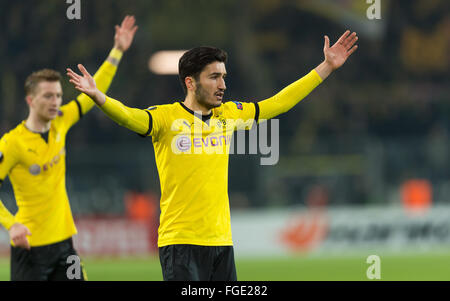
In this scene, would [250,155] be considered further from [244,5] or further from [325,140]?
[244,5]

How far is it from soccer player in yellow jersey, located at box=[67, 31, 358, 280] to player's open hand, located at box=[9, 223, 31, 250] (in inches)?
55.3

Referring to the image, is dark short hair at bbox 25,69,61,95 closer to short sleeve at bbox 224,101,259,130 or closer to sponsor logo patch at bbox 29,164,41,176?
sponsor logo patch at bbox 29,164,41,176

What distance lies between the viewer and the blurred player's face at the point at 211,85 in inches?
237

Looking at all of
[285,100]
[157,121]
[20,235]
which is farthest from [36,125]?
[285,100]

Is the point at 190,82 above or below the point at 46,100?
below

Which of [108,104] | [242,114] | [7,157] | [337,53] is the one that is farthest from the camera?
[7,157]

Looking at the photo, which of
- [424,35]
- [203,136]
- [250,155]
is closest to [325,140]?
[250,155]

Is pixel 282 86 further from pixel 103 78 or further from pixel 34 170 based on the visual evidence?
pixel 34 170

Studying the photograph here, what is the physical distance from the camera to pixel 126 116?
568 centimetres

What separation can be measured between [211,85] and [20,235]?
209 centimetres

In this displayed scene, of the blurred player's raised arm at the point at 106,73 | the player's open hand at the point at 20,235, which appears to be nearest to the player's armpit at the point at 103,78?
the blurred player's raised arm at the point at 106,73

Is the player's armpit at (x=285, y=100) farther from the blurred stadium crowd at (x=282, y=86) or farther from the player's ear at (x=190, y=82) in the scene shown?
the blurred stadium crowd at (x=282, y=86)
